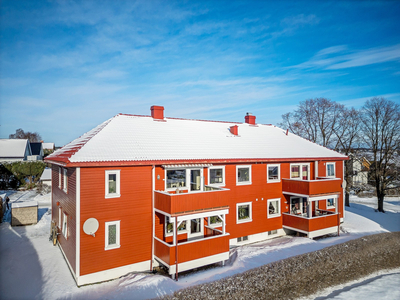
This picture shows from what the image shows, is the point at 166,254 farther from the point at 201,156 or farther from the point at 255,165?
the point at 255,165

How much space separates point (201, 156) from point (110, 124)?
6.09 metres

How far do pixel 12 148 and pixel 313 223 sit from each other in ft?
163

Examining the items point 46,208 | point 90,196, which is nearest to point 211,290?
point 90,196

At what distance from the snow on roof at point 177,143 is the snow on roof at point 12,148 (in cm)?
3572

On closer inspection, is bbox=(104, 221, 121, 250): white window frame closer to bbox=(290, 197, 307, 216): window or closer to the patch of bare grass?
the patch of bare grass

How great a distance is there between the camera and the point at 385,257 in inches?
629

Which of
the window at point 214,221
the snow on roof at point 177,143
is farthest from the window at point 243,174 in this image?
the window at point 214,221

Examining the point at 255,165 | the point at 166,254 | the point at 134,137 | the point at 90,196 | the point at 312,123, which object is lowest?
the point at 166,254

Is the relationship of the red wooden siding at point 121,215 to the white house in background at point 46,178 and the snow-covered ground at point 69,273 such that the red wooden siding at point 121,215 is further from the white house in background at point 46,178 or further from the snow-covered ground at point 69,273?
the white house in background at point 46,178

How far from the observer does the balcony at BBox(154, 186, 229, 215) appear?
12.7m

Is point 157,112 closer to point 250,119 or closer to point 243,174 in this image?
point 243,174

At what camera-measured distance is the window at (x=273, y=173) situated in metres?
18.8

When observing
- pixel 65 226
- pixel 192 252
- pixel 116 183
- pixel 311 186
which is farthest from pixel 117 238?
pixel 311 186

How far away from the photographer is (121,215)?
1318 centimetres
